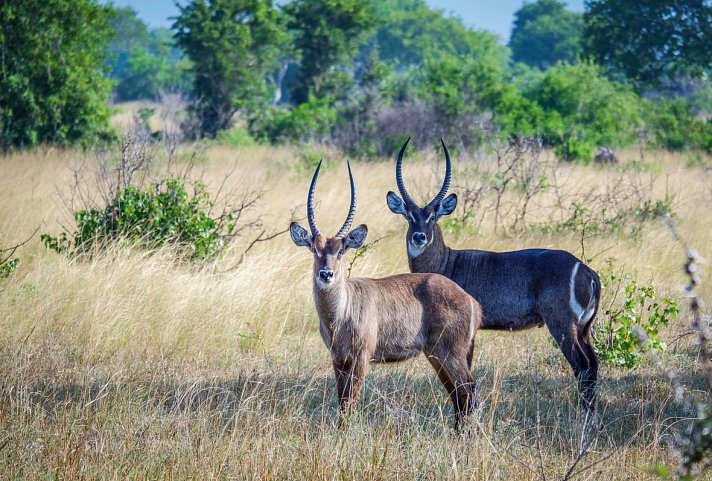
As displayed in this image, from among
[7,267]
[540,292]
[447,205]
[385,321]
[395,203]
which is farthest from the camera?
[7,267]

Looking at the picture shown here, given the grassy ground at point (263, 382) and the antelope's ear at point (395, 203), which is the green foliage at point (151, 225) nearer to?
the grassy ground at point (263, 382)

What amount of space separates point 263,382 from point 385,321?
926 millimetres

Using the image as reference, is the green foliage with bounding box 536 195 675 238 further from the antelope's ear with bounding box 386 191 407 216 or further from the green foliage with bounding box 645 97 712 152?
the green foliage with bounding box 645 97 712 152

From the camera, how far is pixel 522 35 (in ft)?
172

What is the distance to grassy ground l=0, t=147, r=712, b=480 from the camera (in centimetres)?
404

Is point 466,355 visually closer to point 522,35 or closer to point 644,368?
point 644,368

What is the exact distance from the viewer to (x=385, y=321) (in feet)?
16.2

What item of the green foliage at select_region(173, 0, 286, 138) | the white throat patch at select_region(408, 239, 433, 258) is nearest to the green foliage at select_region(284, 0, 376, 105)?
the green foliage at select_region(173, 0, 286, 138)

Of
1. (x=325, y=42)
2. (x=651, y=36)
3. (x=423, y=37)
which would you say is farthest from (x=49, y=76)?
(x=423, y=37)

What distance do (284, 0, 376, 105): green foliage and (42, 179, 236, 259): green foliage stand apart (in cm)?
1513

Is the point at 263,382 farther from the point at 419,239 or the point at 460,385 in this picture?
the point at 419,239

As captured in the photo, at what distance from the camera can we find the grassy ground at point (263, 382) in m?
4.04

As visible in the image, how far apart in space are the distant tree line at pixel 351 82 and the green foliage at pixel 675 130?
0.03m

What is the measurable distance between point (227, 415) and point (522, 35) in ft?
165
